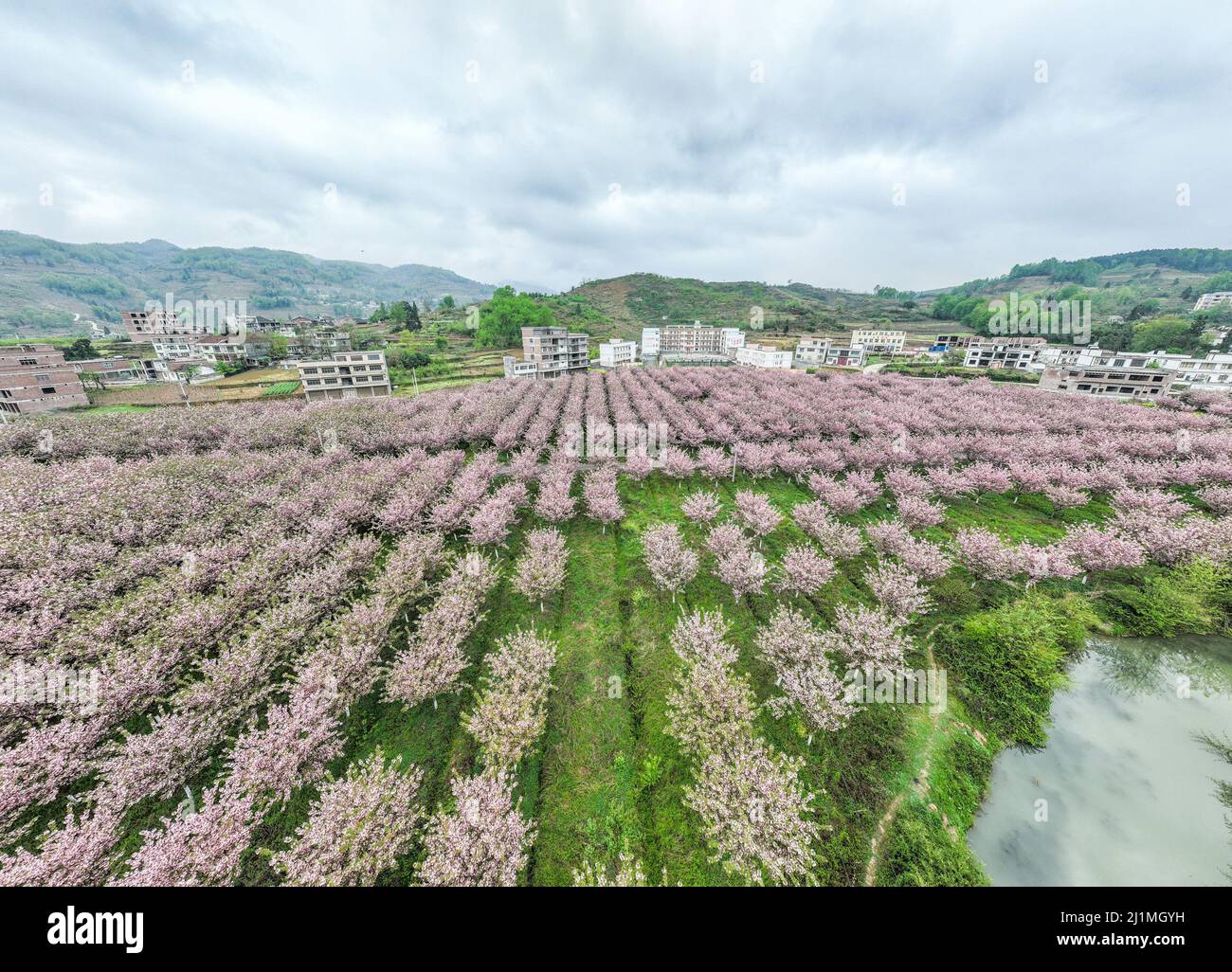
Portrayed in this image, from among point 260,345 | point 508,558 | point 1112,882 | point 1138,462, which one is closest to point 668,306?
point 260,345

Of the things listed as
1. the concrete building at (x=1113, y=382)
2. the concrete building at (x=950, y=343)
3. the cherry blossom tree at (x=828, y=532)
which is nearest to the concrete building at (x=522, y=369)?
the cherry blossom tree at (x=828, y=532)

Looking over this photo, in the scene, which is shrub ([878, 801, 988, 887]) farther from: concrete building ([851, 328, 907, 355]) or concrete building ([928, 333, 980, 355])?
concrete building ([851, 328, 907, 355])

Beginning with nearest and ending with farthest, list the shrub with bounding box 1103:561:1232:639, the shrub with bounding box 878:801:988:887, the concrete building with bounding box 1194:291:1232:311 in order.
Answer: the shrub with bounding box 878:801:988:887
the shrub with bounding box 1103:561:1232:639
the concrete building with bounding box 1194:291:1232:311

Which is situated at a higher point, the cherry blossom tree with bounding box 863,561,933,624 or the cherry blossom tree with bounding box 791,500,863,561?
the cherry blossom tree with bounding box 791,500,863,561

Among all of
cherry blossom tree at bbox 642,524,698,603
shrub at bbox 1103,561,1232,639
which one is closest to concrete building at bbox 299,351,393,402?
cherry blossom tree at bbox 642,524,698,603

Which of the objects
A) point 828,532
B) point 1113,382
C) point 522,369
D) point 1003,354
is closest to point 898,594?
point 828,532
